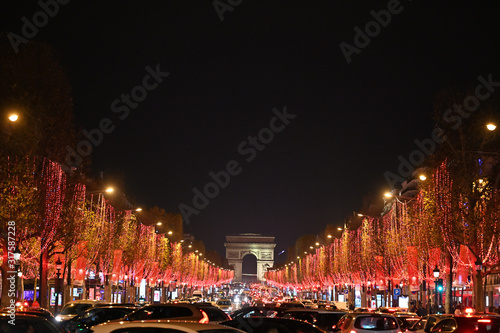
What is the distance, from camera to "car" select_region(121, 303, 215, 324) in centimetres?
2459

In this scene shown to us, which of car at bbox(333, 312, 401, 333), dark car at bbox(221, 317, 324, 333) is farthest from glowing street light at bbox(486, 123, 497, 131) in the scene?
dark car at bbox(221, 317, 324, 333)

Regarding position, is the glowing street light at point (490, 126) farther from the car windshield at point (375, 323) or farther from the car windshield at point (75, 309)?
the car windshield at point (75, 309)

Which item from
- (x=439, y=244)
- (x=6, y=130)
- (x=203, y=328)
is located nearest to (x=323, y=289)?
(x=439, y=244)

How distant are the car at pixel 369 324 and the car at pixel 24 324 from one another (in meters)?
9.65

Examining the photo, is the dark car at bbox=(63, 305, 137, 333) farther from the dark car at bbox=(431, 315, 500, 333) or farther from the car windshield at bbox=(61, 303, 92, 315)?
the dark car at bbox=(431, 315, 500, 333)

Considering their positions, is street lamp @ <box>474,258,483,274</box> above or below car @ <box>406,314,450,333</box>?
above

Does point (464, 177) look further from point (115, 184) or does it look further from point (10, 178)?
point (115, 184)

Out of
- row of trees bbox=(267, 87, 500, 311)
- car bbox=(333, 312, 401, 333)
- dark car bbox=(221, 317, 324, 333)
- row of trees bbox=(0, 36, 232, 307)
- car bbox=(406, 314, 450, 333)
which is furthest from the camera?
row of trees bbox=(267, 87, 500, 311)

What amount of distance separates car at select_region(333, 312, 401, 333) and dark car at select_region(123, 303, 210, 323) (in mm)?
4796

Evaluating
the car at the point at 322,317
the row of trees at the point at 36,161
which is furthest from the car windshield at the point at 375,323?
the row of trees at the point at 36,161

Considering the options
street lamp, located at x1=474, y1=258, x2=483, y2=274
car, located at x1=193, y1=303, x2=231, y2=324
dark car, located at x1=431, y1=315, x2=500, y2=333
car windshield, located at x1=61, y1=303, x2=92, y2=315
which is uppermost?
street lamp, located at x1=474, y1=258, x2=483, y2=274

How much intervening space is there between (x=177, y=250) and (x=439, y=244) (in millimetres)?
71777

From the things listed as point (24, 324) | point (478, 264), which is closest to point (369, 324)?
point (24, 324)

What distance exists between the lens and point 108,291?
226 ft
